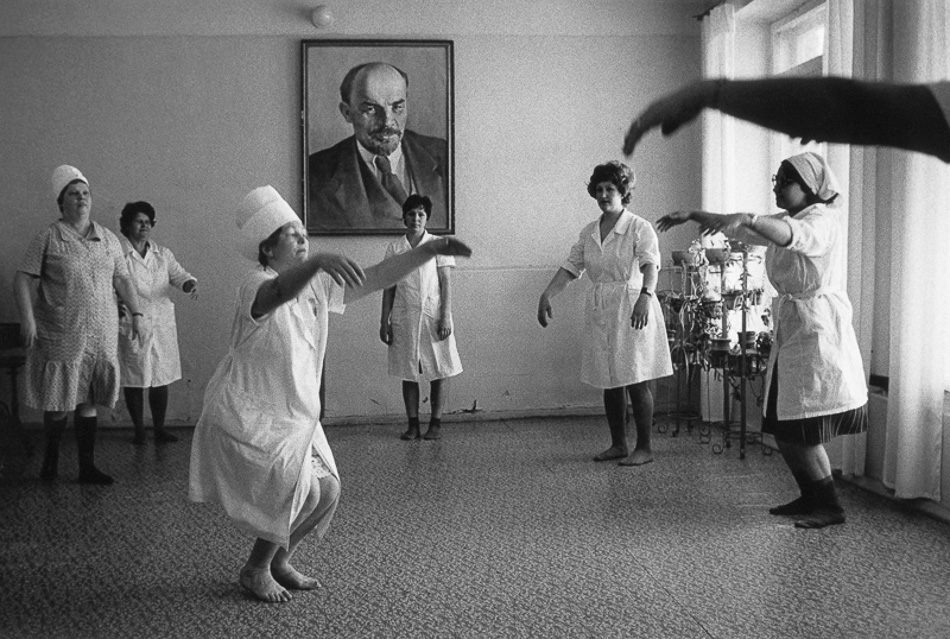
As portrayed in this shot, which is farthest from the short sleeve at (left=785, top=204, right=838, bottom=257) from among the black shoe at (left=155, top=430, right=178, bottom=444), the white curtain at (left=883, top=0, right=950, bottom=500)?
the black shoe at (left=155, top=430, right=178, bottom=444)

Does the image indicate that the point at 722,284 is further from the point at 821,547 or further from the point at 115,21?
the point at 115,21

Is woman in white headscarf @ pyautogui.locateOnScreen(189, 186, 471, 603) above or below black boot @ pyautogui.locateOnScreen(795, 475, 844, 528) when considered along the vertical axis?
above

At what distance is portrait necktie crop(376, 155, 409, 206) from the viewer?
23.9ft

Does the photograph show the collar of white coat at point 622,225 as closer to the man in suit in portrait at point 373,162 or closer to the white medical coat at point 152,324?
the man in suit in portrait at point 373,162

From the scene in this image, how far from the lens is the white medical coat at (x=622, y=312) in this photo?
5.59m

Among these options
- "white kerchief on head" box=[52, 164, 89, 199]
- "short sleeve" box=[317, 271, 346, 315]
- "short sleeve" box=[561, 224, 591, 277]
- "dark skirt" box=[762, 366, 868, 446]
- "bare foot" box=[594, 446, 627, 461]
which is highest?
"white kerchief on head" box=[52, 164, 89, 199]

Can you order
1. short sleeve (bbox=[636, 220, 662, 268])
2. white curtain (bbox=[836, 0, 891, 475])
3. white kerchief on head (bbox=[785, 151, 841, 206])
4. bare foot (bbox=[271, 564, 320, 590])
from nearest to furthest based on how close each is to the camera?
bare foot (bbox=[271, 564, 320, 590])
white kerchief on head (bbox=[785, 151, 841, 206])
white curtain (bbox=[836, 0, 891, 475])
short sleeve (bbox=[636, 220, 662, 268])

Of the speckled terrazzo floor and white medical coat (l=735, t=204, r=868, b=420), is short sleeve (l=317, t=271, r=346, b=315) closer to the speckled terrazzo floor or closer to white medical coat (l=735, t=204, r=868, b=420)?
the speckled terrazzo floor

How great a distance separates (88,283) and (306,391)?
2.47 m

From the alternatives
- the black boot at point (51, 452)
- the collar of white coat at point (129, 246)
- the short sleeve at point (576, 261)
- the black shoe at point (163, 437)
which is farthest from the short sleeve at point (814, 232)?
the black shoe at point (163, 437)

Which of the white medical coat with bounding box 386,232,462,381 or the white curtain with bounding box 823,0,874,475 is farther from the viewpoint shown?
the white medical coat with bounding box 386,232,462,381

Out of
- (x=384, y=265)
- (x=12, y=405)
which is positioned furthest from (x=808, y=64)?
(x=12, y=405)

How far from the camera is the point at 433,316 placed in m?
6.67

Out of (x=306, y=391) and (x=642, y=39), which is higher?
(x=642, y=39)
